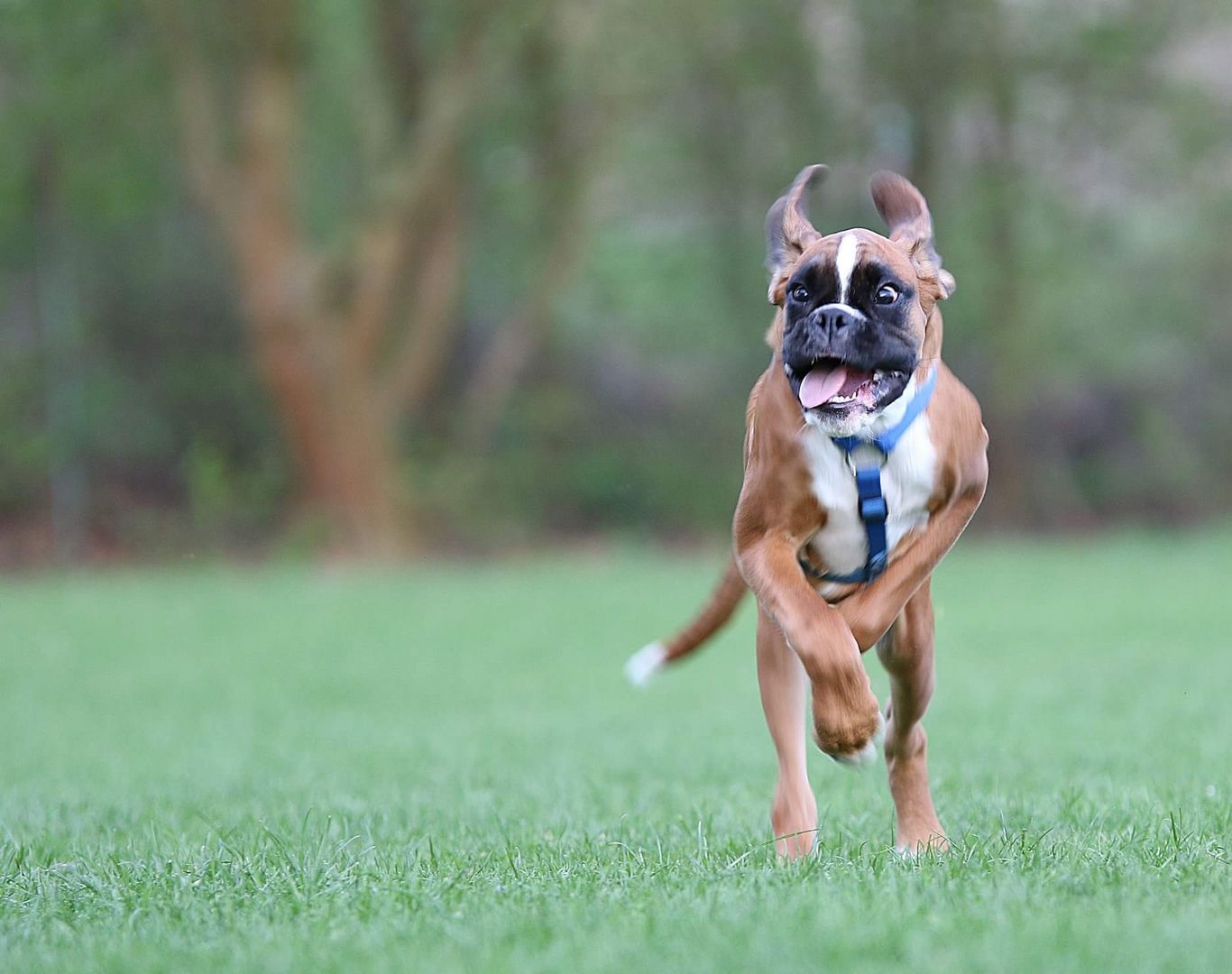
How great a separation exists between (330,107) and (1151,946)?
25.9 meters

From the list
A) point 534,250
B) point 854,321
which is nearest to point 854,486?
point 854,321

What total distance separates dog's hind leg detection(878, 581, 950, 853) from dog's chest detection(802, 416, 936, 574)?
1.07 ft

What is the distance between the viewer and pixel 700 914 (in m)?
3.92

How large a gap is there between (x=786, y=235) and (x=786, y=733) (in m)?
1.45

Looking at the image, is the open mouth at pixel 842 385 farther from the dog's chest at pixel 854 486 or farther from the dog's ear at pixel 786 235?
the dog's ear at pixel 786 235

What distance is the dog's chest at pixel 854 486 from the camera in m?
4.53

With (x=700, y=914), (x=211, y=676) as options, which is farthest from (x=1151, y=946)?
(x=211, y=676)

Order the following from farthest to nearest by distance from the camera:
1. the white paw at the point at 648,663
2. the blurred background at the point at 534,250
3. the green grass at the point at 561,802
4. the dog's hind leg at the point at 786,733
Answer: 1. the blurred background at the point at 534,250
2. the white paw at the point at 648,663
3. the dog's hind leg at the point at 786,733
4. the green grass at the point at 561,802

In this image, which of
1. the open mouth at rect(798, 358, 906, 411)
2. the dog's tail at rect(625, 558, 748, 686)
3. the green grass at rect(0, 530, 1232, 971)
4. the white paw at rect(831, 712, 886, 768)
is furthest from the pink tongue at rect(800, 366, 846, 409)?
the green grass at rect(0, 530, 1232, 971)

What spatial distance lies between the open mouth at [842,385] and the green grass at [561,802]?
3.95 ft

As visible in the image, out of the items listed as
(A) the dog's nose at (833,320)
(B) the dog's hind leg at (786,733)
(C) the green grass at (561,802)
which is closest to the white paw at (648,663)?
(C) the green grass at (561,802)

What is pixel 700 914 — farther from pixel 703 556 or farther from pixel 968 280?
pixel 968 280

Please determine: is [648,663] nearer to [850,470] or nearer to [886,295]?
[850,470]

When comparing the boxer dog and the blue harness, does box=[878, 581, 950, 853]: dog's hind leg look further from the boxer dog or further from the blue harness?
the blue harness
